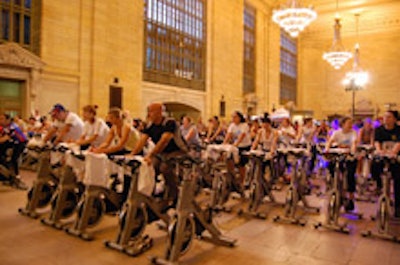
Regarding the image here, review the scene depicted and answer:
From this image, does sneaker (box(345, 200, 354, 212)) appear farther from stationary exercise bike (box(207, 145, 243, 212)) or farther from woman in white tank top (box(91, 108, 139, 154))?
woman in white tank top (box(91, 108, 139, 154))

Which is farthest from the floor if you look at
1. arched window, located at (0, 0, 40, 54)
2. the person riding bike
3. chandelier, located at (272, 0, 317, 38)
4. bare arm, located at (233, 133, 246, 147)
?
chandelier, located at (272, 0, 317, 38)

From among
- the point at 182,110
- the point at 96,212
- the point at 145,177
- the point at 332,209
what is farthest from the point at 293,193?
the point at 182,110

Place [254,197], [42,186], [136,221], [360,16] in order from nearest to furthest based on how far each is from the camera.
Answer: [136,221] < [42,186] < [254,197] < [360,16]

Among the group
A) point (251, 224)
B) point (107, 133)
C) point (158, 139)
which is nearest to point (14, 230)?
point (107, 133)

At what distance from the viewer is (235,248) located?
4152mm

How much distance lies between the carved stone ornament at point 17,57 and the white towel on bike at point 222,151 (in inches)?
326

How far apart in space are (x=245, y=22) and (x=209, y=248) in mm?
21830

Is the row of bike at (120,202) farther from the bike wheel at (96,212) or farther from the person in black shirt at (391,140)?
the person in black shirt at (391,140)

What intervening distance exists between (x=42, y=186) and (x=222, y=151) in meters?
2.95

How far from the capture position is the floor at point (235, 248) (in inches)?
149

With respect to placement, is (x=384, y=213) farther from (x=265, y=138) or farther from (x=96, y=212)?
(x=96, y=212)

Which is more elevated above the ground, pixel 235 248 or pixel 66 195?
pixel 66 195

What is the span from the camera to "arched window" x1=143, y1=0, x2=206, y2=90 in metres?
16.4

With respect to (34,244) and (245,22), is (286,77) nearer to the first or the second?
(245,22)
